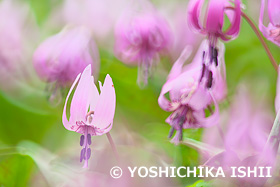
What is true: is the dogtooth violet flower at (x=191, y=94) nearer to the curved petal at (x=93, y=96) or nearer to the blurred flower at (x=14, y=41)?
the curved petal at (x=93, y=96)

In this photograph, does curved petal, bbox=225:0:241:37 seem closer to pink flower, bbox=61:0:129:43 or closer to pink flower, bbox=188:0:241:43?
pink flower, bbox=188:0:241:43

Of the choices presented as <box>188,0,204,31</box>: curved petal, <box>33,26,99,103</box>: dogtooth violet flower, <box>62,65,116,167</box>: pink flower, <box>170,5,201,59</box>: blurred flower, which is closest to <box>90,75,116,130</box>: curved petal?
<box>62,65,116,167</box>: pink flower

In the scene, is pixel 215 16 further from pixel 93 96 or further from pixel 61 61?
pixel 61 61

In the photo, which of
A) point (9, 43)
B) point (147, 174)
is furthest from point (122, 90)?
point (147, 174)

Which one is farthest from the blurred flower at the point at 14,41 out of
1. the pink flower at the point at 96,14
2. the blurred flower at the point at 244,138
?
the blurred flower at the point at 244,138

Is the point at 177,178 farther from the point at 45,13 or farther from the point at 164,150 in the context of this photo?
the point at 45,13

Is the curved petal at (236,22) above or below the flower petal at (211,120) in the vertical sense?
above

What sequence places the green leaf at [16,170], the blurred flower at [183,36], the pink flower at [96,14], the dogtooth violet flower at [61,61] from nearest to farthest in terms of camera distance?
1. the green leaf at [16,170]
2. the dogtooth violet flower at [61,61]
3. the blurred flower at [183,36]
4. the pink flower at [96,14]

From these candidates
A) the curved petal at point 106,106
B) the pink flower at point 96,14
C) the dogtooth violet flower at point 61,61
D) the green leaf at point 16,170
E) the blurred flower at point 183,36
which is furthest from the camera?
the pink flower at point 96,14
